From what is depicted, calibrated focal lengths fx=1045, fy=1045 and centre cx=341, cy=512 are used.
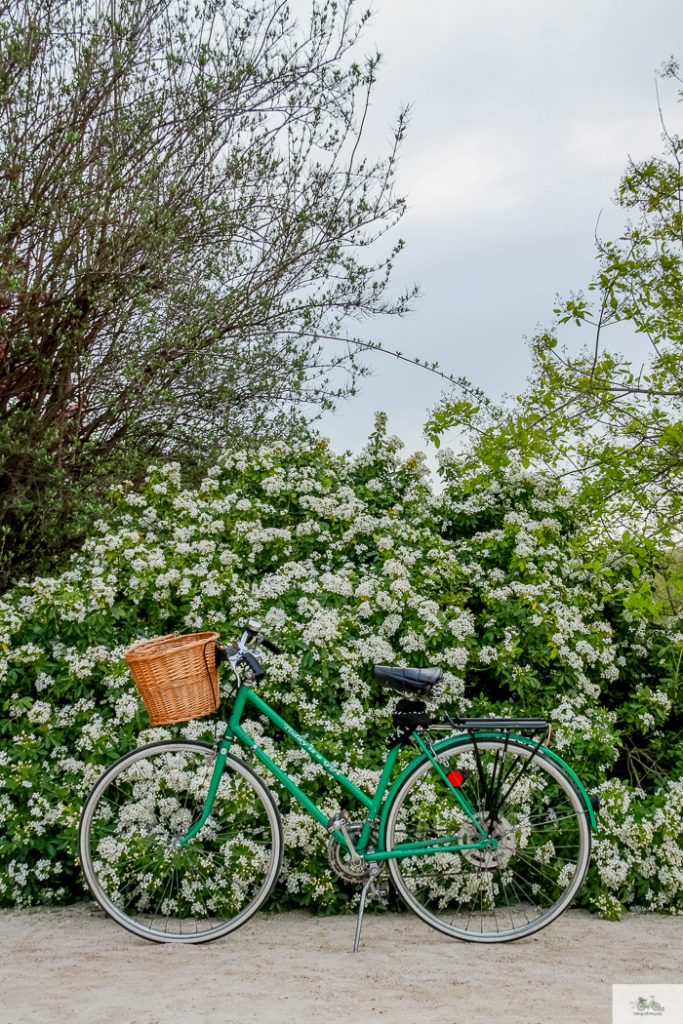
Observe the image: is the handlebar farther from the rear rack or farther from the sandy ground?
the sandy ground

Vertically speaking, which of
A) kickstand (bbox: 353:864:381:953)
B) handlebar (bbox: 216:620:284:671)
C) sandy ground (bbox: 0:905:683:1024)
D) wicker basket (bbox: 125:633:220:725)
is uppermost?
handlebar (bbox: 216:620:284:671)

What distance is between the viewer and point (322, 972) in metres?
3.82

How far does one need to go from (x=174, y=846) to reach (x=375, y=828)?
2.92 ft

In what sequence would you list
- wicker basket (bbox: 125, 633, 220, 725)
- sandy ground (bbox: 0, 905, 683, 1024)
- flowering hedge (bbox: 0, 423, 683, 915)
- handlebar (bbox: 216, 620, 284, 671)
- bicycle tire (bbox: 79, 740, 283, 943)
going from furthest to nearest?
flowering hedge (bbox: 0, 423, 683, 915)
bicycle tire (bbox: 79, 740, 283, 943)
handlebar (bbox: 216, 620, 284, 671)
wicker basket (bbox: 125, 633, 220, 725)
sandy ground (bbox: 0, 905, 683, 1024)

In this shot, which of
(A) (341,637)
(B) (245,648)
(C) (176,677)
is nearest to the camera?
(C) (176,677)

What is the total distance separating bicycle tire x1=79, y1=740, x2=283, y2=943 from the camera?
4312 mm

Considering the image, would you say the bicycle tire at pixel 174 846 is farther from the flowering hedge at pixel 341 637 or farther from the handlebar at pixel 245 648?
the handlebar at pixel 245 648

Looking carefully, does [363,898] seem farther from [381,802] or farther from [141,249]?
[141,249]

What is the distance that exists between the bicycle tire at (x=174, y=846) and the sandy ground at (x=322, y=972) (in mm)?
158

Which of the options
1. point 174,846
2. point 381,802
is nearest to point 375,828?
point 381,802

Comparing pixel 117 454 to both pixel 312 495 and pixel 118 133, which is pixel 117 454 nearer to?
pixel 312 495

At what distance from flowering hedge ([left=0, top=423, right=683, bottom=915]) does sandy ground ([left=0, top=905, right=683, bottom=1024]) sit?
0.33 m

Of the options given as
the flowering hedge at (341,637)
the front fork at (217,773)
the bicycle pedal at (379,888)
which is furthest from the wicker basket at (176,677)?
the bicycle pedal at (379,888)

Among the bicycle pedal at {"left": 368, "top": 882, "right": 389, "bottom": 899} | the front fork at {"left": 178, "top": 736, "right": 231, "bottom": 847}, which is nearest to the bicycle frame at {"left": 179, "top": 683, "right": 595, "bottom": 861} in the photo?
the front fork at {"left": 178, "top": 736, "right": 231, "bottom": 847}
